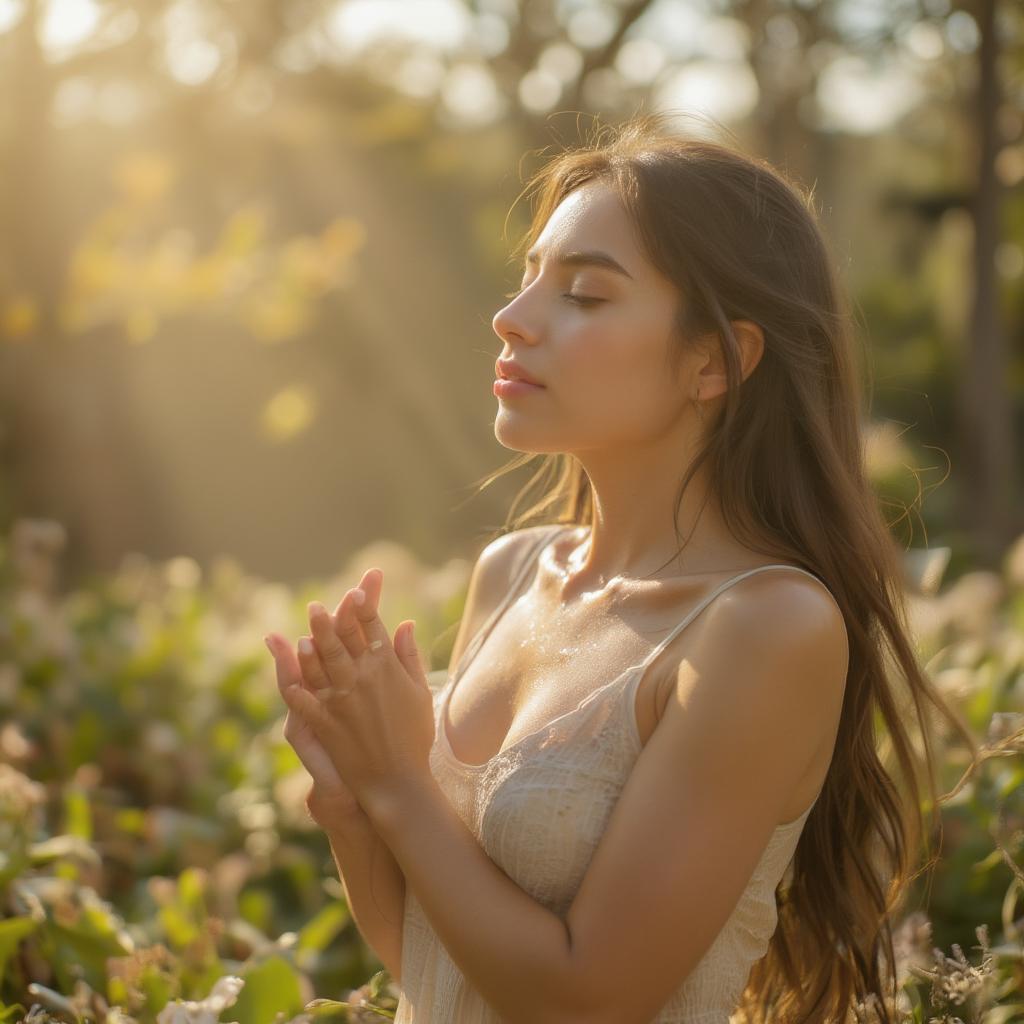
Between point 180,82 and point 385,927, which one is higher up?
point 180,82

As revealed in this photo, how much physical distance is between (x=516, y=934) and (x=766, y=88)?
1113 centimetres

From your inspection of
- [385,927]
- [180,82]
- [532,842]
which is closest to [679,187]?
[532,842]

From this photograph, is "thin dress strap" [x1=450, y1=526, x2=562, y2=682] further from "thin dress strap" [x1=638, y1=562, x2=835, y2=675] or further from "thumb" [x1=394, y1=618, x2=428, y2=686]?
"thin dress strap" [x1=638, y1=562, x2=835, y2=675]

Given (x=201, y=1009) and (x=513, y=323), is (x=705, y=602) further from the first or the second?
(x=201, y=1009)

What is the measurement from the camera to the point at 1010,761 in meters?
2.72

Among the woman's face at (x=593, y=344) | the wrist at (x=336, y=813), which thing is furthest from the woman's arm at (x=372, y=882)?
the woman's face at (x=593, y=344)

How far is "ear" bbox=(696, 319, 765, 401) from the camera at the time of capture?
185 centimetres

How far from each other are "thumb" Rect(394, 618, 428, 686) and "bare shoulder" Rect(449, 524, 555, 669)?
0.44m

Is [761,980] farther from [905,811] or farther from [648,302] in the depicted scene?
→ [648,302]

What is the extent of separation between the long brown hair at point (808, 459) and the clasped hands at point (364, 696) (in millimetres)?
496

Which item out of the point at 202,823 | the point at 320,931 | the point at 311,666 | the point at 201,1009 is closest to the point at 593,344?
the point at 311,666

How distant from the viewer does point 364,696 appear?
5.68 ft

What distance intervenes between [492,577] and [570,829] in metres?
0.72

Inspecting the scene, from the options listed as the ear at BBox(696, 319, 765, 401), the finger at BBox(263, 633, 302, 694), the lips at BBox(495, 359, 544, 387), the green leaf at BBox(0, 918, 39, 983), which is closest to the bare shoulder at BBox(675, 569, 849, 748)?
the ear at BBox(696, 319, 765, 401)
